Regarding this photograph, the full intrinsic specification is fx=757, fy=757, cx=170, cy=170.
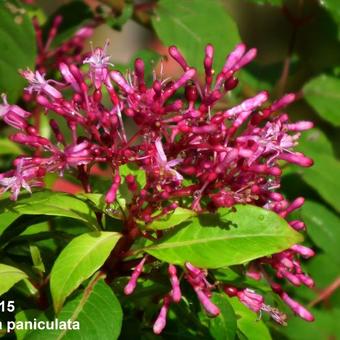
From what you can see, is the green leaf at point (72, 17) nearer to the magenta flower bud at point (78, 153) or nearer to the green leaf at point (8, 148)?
the green leaf at point (8, 148)

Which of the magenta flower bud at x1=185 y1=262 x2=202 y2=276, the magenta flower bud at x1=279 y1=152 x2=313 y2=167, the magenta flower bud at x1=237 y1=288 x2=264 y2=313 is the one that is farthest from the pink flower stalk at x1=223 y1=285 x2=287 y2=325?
the magenta flower bud at x1=279 y1=152 x2=313 y2=167

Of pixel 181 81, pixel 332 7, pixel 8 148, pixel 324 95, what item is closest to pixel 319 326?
pixel 324 95

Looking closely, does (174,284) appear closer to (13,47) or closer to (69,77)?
(69,77)

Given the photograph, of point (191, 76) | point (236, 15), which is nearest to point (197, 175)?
point (191, 76)

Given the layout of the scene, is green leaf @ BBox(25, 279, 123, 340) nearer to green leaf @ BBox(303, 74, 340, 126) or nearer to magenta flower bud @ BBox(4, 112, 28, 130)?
magenta flower bud @ BBox(4, 112, 28, 130)

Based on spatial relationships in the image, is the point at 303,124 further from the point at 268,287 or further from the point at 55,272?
the point at 55,272

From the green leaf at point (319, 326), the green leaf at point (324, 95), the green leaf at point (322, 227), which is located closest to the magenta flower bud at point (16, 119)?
the green leaf at point (322, 227)
